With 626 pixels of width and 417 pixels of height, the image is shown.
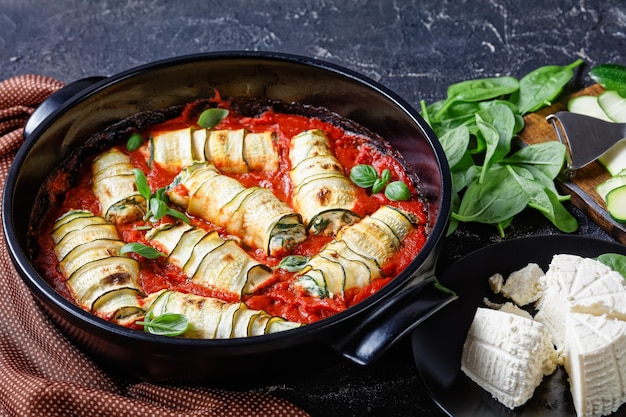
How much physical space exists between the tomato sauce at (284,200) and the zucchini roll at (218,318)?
14 cm

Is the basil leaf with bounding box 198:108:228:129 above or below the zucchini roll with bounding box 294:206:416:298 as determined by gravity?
above

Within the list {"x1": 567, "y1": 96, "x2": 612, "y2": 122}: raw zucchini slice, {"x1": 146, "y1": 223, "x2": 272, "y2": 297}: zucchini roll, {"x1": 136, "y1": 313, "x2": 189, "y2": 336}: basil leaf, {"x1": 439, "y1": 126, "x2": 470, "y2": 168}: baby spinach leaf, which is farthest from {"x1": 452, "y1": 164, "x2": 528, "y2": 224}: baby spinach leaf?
{"x1": 136, "y1": 313, "x2": 189, "y2": 336}: basil leaf

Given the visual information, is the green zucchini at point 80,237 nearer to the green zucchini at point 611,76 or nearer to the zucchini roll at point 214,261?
the zucchini roll at point 214,261

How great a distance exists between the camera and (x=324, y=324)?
290 cm

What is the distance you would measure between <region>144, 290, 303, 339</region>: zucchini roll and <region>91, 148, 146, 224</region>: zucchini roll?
625mm

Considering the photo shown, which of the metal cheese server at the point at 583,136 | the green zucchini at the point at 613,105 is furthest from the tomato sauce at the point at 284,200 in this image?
the green zucchini at the point at 613,105

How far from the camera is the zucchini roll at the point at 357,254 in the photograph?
3396mm

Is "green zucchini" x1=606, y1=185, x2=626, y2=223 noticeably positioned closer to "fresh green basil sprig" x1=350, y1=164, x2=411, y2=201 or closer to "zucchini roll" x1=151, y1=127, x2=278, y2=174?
"fresh green basil sprig" x1=350, y1=164, x2=411, y2=201

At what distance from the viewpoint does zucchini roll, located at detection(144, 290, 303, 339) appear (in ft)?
10.5

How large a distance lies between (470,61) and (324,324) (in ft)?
8.60

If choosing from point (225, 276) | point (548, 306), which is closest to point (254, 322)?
point (225, 276)

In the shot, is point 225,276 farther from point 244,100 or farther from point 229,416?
point 244,100

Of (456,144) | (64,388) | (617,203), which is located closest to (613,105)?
(617,203)

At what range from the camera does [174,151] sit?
13.4ft
